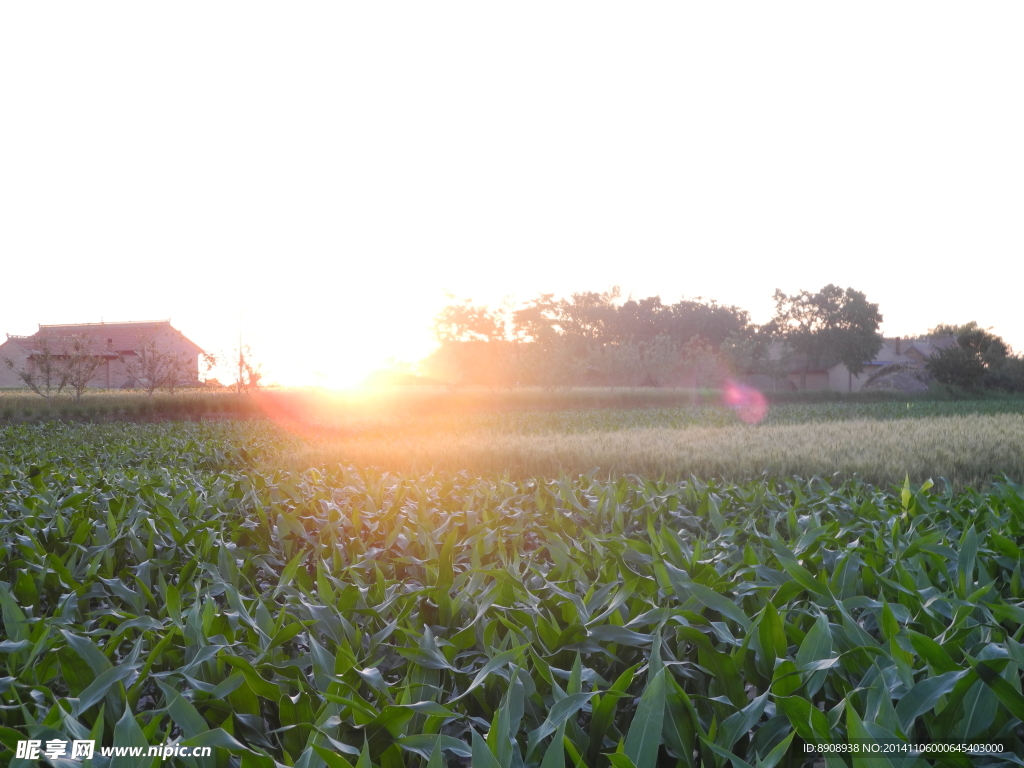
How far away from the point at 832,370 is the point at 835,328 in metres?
8.35

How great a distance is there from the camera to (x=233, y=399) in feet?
73.8

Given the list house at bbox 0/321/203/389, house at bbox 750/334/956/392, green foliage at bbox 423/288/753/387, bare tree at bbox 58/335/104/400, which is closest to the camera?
bare tree at bbox 58/335/104/400

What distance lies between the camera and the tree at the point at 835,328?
48250mm

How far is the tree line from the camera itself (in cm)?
3941

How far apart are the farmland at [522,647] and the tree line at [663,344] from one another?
3312 centimetres

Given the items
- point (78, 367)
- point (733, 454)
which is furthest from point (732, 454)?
point (78, 367)

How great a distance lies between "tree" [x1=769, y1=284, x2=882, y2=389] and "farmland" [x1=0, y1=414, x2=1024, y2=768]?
50.6m

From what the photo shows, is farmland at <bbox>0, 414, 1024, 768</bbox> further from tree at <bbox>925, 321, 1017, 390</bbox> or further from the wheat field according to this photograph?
tree at <bbox>925, 321, 1017, 390</bbox>

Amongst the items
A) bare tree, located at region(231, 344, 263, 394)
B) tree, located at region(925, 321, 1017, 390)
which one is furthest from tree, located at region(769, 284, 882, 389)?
bare tree, located at region(231, 344, 263, 394)

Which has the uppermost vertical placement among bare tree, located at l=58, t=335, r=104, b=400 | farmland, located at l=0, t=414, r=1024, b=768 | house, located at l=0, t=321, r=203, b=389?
house, located at l=0, t=321, r=203, b=389

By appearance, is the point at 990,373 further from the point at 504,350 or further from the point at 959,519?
the point at 959,519

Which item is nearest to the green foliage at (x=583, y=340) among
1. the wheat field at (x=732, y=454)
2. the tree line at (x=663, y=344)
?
the tree line at (x=663, y=344)

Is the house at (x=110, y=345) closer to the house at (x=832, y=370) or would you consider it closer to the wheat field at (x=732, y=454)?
the wheat field at (x=732, y=454)

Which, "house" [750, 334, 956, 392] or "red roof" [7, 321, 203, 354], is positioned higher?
"red roof" [7, 321, 203, 354]
